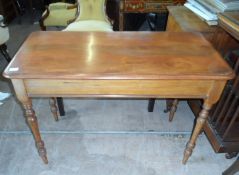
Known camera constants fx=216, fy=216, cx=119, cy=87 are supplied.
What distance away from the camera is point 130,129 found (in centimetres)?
178

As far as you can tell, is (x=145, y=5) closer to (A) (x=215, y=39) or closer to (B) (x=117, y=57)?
(A) (x=215, y=39)

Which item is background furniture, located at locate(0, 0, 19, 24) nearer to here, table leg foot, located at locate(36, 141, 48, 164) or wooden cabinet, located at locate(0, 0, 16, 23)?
wooden cabinet, located at locate(0, 0, 16, 23)

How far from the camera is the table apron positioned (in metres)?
1.05

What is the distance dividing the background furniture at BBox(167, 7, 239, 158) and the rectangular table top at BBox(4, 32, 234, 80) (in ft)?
0.68

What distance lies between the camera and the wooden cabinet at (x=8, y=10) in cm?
341

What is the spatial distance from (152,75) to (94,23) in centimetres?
154

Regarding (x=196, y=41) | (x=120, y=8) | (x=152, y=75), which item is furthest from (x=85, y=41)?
(x=120, y=8)

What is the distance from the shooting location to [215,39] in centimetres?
149

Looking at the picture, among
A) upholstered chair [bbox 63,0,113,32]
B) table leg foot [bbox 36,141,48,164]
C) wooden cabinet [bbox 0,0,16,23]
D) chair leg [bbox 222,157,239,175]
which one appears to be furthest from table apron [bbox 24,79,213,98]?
wooden cabinet [bbox 0,0,16,23]

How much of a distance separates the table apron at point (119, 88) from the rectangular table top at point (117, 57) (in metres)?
0.06

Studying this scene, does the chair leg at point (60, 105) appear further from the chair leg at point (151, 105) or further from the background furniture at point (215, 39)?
the background furniture at point (215, 39)

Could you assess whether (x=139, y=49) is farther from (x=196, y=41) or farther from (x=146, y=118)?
(x=146, y=118)

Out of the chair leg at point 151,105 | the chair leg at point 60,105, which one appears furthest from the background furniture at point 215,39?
the chair leg at point 60,105

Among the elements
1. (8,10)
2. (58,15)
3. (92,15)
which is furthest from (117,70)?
(8,10)
